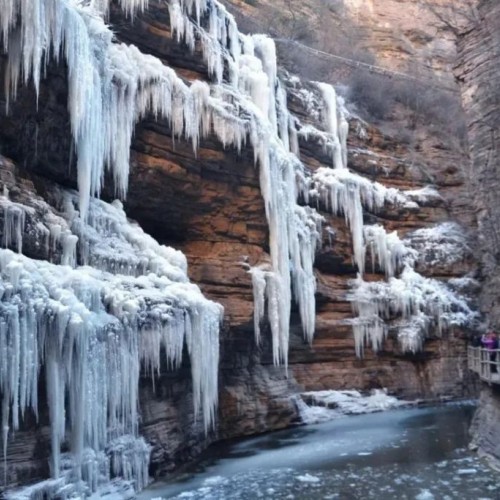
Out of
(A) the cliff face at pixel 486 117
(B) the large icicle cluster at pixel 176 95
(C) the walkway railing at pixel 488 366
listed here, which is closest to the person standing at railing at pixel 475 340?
(A) the cliff face at pixel 486 117

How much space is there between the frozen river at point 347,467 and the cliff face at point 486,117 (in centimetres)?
429

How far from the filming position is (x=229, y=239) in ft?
53.5

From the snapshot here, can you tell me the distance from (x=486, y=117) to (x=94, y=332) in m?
12.0

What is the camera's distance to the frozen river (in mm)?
9445

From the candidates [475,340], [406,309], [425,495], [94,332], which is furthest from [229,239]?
[475,340]

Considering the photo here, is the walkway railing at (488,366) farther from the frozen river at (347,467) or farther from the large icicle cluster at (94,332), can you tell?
the large icicle cluster at (94,332)

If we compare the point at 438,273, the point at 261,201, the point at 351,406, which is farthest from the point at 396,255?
the point at 261,201

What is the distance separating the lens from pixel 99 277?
995 cm

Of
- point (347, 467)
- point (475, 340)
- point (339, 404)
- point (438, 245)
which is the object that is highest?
point (438, 245)

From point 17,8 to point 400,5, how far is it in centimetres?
3531

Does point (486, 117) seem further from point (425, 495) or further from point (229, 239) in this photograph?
point (425, 495)

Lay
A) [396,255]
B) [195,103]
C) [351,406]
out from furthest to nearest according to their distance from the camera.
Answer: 1. [396,255]
2. [351,406]
3. [195,103]

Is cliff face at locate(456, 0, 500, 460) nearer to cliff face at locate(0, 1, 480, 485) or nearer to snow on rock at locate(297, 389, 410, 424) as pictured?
cliff face at locate(0, 1, 480, 485)

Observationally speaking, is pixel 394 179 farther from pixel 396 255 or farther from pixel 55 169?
pixel 55 169
